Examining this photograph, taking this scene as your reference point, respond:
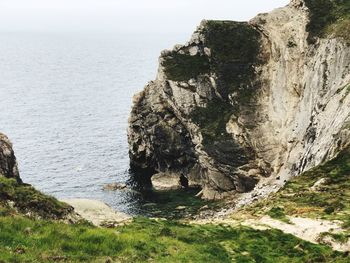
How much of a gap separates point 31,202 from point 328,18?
6627 cm

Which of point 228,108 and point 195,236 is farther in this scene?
point 228,108

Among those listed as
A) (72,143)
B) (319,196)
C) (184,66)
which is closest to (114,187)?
(184,66)

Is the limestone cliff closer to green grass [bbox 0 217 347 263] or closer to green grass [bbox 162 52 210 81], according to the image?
green grass [bbox 0 217 347 263]

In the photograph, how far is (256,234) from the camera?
32.9m

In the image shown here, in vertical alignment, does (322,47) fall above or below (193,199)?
above

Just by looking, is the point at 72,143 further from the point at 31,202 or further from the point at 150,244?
the point at 150,244

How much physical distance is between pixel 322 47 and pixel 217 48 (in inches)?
819

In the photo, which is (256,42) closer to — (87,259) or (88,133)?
(88,133)

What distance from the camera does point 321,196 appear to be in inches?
1623

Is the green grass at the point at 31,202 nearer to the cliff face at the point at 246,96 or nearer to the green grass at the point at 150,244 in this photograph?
the green grass at the point at 150,244

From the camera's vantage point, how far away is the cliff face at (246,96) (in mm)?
71812

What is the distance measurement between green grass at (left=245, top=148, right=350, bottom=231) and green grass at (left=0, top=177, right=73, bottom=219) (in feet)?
62.3

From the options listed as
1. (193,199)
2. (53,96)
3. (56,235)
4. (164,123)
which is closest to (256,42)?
(164,123)

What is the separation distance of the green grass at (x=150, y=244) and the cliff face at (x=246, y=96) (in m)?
35.1
